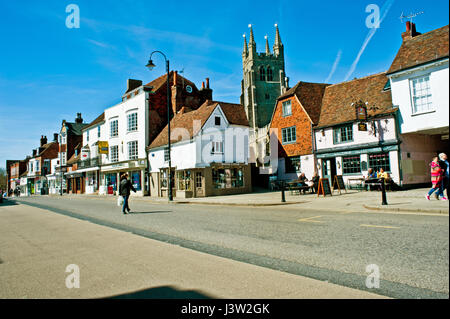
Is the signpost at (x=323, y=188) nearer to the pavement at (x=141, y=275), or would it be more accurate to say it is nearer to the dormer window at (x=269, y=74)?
A: the pavement at (x=141, y=275)

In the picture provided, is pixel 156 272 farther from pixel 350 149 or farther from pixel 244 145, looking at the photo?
pixel 244 145

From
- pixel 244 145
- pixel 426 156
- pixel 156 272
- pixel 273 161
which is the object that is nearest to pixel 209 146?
pixel 244 145

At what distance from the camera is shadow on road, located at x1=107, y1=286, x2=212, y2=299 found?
349cm

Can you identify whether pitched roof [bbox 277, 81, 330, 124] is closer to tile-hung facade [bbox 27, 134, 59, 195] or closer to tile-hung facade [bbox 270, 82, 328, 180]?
tile-hung facade [bbox 270, 82, 328, 180]

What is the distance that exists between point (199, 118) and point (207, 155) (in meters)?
3.96

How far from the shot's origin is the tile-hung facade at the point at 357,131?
2078 centimetres

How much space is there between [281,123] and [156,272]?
2725 cm

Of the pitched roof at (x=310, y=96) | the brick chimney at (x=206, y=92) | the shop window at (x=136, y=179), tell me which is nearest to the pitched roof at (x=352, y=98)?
the pitched roof at (x=310, y=96)

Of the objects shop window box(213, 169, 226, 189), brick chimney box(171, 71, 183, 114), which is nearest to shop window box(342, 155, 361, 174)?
shop window box(213, 169, 226, 189)

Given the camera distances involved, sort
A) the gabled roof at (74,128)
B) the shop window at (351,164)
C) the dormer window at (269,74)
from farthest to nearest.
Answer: the dormer window at (269,74), the gabled roof at (74,128), the shop window at (351,164)

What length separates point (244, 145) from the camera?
100 feet

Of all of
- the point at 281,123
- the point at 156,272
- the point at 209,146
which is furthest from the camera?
the point at 281,123

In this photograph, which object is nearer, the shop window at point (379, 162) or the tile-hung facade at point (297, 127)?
the shop window at point (379, 162)

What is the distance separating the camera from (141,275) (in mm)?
4414
